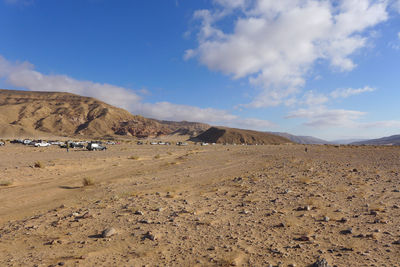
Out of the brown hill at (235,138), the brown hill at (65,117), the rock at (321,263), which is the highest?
the brown hill at (65,117)

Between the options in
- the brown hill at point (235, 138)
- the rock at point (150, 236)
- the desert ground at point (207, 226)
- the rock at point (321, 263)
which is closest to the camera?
the rock at point (321, 263)

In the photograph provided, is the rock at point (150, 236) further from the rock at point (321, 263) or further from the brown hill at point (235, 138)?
the brown hill at point (235, 138)

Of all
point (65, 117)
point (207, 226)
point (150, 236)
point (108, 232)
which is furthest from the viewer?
point (65, 117)

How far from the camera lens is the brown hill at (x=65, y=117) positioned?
428ft

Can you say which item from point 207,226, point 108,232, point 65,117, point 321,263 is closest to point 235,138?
point 65,117

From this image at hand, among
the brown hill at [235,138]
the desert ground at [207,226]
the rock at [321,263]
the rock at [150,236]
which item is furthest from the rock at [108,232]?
the brown hill at [235,138]

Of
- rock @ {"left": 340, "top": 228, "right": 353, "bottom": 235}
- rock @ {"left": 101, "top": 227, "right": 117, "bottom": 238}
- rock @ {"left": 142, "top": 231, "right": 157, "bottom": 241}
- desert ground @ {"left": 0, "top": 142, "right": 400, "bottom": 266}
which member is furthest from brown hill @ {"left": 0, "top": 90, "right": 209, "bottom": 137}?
rock @ {"left": 340, "top": 228, "right": 353, "bottom": 235}

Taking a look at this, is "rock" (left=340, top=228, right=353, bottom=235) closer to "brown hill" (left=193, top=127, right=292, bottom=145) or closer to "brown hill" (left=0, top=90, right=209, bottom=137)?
"brown hill" (left=193, top=127, right=292, bottom=145)

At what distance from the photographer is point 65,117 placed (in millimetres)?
144375

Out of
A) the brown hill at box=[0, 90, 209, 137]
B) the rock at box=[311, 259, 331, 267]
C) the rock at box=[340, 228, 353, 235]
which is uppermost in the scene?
the brown hill at box=[0, 90, 209, 137]

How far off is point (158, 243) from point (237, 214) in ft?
9.63

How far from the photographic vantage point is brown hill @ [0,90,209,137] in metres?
130

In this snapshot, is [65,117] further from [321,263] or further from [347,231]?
[321,263]

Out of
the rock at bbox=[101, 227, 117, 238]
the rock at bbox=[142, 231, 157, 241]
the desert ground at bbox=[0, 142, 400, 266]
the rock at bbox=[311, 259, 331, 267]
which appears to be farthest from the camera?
the rock at bbox=[101, 227, 117, 238]
